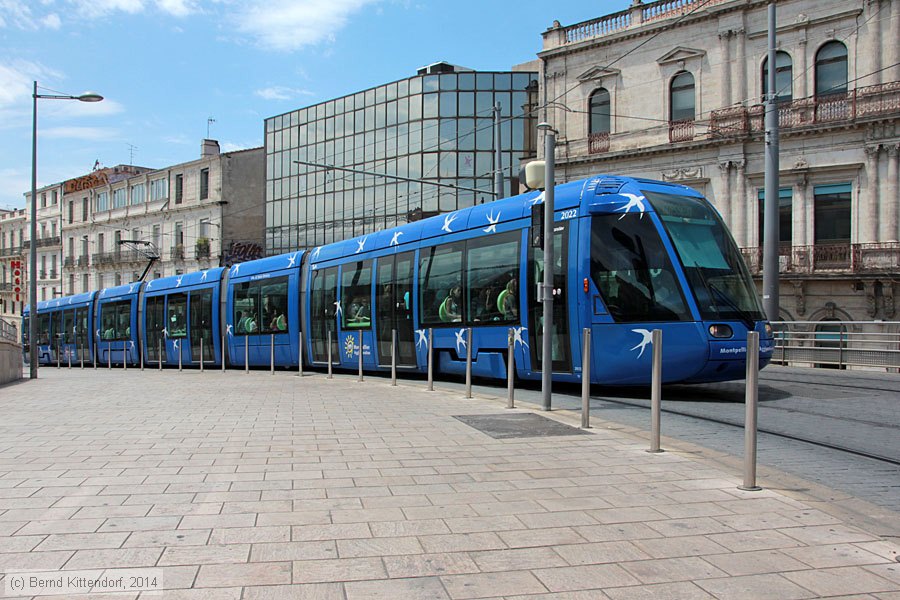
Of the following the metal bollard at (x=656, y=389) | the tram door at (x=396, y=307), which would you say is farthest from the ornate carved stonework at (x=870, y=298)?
the metal bollard at (x=656, y=389)

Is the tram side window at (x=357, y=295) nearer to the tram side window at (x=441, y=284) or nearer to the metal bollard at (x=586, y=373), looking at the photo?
the tram side window at (x=441, y=284)

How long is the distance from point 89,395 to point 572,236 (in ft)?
27.3

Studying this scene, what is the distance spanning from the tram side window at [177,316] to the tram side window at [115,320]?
10.8ft

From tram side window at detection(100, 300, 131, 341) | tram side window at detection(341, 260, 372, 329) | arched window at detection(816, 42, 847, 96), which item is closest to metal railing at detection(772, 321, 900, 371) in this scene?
tram side window at detection(341, 260, 372, 329)

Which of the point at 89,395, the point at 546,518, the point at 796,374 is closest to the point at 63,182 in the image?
the point at 89,395

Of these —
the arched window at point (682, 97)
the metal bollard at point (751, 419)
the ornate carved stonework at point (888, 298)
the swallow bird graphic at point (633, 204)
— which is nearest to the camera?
the metal bollard at point (751, 419)

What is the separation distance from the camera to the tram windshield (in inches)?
402

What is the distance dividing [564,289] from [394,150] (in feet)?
117

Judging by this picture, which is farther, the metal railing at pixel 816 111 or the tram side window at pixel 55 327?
the tram side window at pixel 55 327

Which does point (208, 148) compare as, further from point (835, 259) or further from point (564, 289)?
point (564, 289)

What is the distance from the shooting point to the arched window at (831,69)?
26.9m

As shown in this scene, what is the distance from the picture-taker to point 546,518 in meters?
4.41

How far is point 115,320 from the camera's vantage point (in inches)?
1118

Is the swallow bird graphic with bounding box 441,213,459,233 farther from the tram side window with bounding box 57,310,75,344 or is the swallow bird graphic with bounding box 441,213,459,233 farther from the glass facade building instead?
the tram side window with bounding box 57,310,75,344
